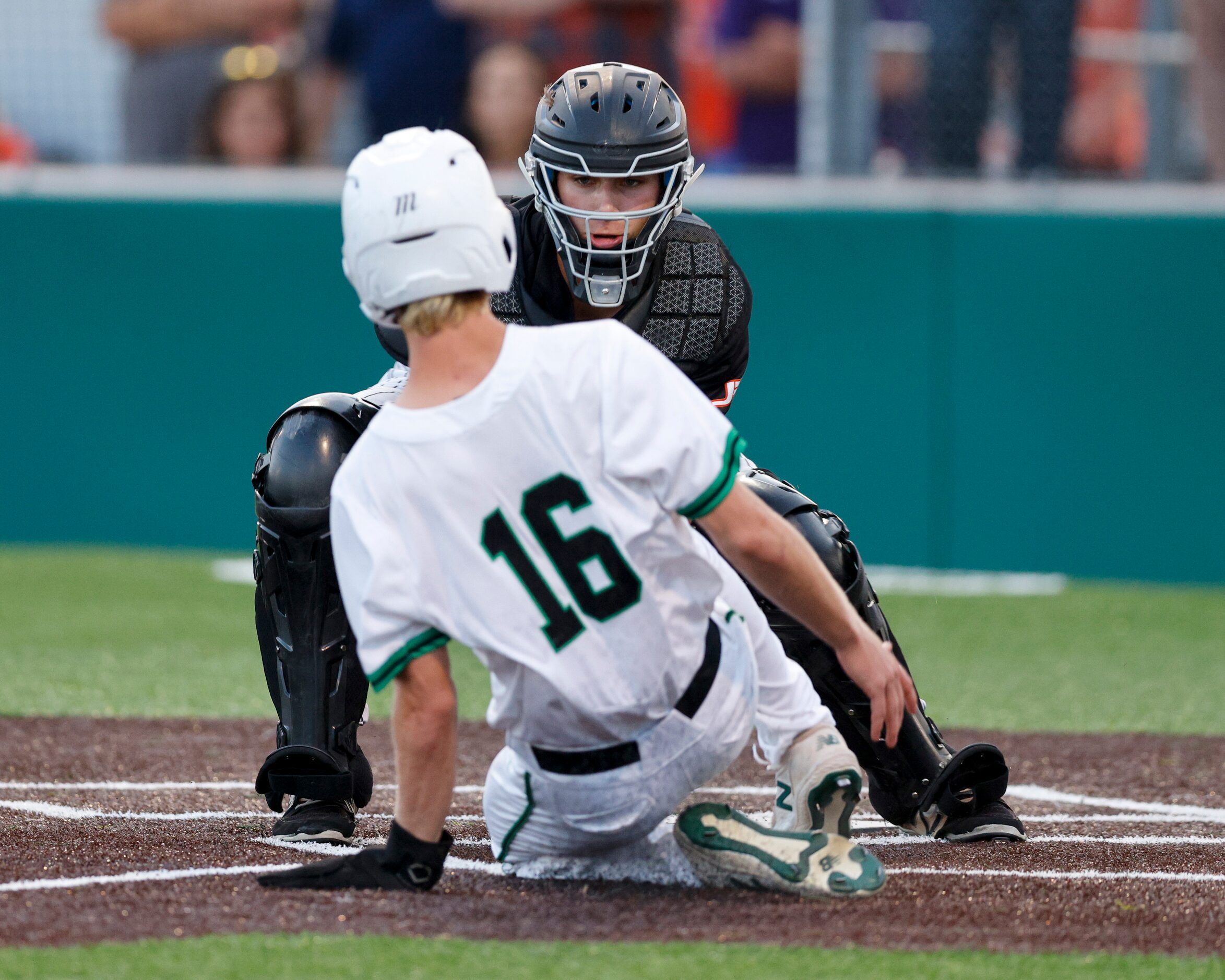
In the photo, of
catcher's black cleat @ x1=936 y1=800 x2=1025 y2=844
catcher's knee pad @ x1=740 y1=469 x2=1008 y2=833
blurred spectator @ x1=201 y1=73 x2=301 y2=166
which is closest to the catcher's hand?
catcher's knee pad @ x1=740 y1=469 x2=1008 y2=833

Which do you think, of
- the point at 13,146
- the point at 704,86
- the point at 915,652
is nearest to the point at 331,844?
the point at 915,652

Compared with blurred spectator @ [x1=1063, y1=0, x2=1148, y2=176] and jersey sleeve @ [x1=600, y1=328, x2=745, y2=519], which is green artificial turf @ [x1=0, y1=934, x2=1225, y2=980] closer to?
jersey sleeve @ [x1=600, y1=328, x2=745, y2=519]

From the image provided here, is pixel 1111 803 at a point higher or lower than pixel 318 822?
lower

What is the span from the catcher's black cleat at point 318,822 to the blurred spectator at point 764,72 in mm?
6108

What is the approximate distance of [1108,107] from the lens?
9922 mm

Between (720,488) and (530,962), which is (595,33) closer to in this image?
Answer: (720,488)

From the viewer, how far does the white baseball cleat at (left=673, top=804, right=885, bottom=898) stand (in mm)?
3346

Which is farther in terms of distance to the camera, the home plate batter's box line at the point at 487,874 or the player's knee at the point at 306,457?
the player's knee at the point at 306,457

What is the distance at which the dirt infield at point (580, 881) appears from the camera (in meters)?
3.05

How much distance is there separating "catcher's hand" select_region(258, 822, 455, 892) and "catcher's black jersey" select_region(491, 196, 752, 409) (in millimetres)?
1475

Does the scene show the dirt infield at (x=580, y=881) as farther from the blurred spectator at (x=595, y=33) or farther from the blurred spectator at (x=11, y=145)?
the blurred spectator at (x=11, y=145)

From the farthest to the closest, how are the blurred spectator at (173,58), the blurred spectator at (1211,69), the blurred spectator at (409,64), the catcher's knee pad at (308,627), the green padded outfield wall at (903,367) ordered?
the blurred spectator at (173,58) → the blurred spectator at (409,64) → the blurred spectator at (1211,69) → the green padded outfield wall at (903,367) → the catcher's knee pad at (308,627)

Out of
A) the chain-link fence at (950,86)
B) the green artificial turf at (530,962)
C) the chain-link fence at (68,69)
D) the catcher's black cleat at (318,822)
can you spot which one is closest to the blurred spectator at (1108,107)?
the chain-link fence at (950,86)

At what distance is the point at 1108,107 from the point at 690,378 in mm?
6225
